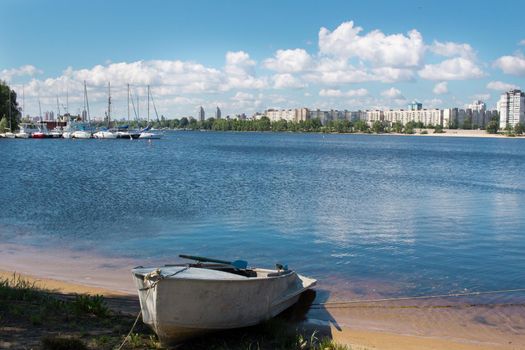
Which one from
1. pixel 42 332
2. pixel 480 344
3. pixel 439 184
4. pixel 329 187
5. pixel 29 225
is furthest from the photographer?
pixel 439 184

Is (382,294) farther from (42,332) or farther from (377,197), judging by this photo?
(377,197)

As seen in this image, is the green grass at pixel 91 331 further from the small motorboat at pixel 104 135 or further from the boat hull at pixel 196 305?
the small motorboat at pixel 104 135

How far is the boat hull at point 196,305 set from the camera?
978 cm

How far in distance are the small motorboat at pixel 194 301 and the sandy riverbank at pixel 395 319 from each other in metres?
2.16

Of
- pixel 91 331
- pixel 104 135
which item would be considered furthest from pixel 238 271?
pixel 104 135

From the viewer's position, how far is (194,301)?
10000 millimetres

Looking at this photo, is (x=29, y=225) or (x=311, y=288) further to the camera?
(x=29, y=225)

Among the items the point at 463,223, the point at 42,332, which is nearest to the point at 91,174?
the point at 463,223

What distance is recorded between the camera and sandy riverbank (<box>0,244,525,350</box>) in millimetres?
12016

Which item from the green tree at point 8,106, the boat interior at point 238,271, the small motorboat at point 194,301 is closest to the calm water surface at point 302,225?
the boat interior at point 238,271

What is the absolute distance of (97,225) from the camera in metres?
25.6

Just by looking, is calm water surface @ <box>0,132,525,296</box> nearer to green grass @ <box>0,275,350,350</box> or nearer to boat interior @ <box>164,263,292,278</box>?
boat interior @ <box>164,263,292,278</box>

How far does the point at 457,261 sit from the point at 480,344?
322 inches

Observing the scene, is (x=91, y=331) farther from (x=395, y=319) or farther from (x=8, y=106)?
(x=8, y=106)
